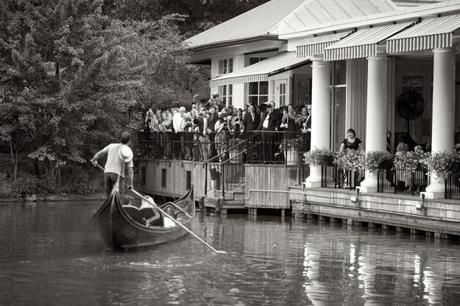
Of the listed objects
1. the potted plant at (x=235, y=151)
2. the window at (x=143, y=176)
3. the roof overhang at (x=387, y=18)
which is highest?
the roof overhang at (x=387, y=18)

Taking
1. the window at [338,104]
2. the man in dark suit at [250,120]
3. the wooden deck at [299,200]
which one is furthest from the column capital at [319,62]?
the wooden deck at [299,200]

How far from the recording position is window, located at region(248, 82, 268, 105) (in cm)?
3922

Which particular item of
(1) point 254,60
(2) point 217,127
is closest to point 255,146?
(2) point 217,127

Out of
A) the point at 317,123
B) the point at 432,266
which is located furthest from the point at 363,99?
the point at 432,266

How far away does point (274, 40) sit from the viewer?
38.3 meters

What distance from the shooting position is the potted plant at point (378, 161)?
90.6ft

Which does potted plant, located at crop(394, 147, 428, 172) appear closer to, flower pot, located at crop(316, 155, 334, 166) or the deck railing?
the deck railing

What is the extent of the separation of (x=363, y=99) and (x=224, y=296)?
15953mm

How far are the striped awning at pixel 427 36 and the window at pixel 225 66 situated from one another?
16.8 m

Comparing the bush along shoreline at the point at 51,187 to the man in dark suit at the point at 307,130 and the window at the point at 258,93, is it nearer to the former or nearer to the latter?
the window at the point at 258,93

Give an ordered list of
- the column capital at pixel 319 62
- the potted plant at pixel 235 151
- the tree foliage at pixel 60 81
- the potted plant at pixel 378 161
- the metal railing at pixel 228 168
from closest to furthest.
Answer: the potted plant at pixel 378 161 < the column capital at pixel 319 62 < the metal railing at pixel 228 168 < the potted plant at pixel 235 151 < the tree foliage at pixel 60 81

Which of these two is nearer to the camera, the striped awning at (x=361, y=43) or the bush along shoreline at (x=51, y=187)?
the striped awning at (x=361, y=43)

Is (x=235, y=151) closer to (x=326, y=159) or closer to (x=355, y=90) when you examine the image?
(x=326, y=159)

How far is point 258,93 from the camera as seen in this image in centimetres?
3962
